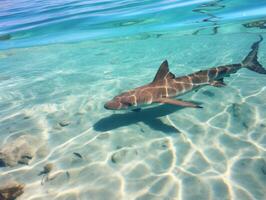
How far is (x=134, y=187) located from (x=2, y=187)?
2.78 metres

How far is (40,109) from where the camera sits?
9109 millimetres

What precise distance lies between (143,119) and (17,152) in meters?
3.52

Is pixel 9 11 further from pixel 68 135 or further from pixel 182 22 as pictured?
pixel 68 135

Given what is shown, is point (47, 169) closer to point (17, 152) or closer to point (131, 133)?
point (17, 152)

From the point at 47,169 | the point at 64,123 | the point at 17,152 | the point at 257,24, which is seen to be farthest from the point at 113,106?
the point at 257,24

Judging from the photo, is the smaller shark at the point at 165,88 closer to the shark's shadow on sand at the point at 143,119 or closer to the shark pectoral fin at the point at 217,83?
the shark pectoral fin at the point at 217,83

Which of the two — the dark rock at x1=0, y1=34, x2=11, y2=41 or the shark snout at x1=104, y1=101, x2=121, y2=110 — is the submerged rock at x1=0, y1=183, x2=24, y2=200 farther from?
the dark rock at x1=0, y1=34, x2=11, y2=41

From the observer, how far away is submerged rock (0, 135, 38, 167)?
21.0 feet

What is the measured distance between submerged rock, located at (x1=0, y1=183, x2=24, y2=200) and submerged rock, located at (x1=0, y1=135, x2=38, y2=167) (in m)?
0.91

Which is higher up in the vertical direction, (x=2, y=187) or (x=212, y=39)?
(x=2, y=187)

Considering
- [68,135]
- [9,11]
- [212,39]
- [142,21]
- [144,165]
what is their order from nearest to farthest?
[144,165] < [68,135] < [142,21] < [9,11] < [212,39]

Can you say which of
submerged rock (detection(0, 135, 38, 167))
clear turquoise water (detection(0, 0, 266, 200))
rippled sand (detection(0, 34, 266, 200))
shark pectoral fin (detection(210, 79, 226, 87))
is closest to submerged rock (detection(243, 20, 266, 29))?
clear turquoise water (detection(0, 0, 266, 200))

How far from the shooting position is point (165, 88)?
25.1ft

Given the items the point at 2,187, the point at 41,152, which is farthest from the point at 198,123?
the point at 2,187
